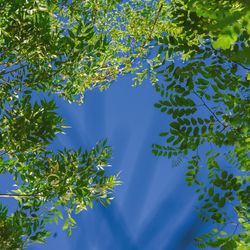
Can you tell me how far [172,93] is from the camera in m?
6.02

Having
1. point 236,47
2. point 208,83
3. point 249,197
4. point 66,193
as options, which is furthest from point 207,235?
point 66,193

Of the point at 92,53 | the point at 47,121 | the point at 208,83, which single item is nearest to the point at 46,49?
the point at 92,53

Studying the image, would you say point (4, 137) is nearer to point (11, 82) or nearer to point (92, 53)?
point (11, 82)

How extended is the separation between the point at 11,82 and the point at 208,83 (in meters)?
6.03

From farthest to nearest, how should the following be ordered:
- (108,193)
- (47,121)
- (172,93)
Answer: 1. (108,193)
2. (47,121)
3. (172,93)

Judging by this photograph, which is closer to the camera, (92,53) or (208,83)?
(208,83)

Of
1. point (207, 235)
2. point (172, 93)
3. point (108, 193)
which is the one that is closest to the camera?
point (207, 235)

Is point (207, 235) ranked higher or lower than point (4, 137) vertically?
lower

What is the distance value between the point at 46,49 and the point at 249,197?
20.6ft

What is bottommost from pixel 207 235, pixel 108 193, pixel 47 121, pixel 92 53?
pixel 207 235

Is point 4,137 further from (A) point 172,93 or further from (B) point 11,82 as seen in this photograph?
(A) point 172,93

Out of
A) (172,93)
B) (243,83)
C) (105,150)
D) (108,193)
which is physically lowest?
(243,83)

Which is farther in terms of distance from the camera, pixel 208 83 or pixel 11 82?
pixel 11 82

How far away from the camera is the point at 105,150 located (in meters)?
10.1
